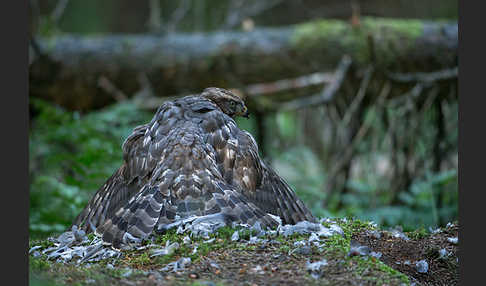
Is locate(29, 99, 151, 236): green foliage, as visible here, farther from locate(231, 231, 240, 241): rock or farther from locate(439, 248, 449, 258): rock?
locate(439, 248, 449, 258): rock

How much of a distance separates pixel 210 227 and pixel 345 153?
5.14m

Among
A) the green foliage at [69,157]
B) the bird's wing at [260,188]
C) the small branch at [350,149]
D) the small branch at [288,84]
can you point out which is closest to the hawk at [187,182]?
the bird's wing at [260,188]

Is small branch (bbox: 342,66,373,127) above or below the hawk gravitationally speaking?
above

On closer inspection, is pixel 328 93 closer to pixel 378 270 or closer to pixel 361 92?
pixel 361 92

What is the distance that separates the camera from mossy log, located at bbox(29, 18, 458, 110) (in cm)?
899

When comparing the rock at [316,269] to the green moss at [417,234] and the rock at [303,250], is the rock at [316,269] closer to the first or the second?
the rock at [303,250]

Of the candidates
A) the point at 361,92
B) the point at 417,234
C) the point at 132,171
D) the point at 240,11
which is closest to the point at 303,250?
the point at 417,234

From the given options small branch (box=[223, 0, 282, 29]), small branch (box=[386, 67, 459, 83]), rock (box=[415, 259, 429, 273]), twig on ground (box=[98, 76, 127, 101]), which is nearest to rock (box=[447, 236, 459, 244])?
rock (box=[415, 259, 429, 273])

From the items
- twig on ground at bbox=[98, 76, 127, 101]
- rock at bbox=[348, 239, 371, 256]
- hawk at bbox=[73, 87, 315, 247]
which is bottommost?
A: rock at bbox=[348, 239, 371, 256]

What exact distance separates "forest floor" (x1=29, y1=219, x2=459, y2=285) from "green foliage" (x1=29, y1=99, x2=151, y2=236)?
2586 mm

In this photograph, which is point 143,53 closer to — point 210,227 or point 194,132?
point 194,132

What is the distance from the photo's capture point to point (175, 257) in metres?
3.47

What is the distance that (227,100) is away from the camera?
562 cm

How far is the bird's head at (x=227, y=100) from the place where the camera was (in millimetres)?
5586
